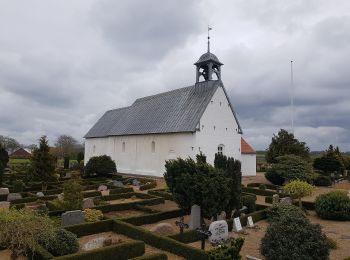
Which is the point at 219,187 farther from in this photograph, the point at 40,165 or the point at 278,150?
the point at 278,150

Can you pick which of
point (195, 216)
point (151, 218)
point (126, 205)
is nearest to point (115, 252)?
point (195, 216)

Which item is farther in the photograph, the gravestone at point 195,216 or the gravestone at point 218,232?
the gravestone at point 195,216

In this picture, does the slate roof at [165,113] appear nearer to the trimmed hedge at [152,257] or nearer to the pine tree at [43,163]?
the pine tree at [43,163]

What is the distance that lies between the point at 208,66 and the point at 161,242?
891 inches

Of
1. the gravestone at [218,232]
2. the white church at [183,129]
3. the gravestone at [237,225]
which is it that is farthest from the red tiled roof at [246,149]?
the gravestone at [218,232]

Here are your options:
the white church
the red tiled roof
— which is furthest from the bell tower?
→ the red tiled roof

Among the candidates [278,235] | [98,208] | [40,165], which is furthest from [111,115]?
[278,235]

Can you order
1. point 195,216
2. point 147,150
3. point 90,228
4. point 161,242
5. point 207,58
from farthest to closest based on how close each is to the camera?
point 147,150, point 207,58, point 195,216, point 90,228, point 161,242

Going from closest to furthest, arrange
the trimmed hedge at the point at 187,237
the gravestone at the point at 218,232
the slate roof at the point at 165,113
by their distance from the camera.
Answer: the trimmed hedge at the point at 187,237, the gravestone at the point at 218,232, the slate roof at the point at 165,113

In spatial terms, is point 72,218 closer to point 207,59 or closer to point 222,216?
point 222,216

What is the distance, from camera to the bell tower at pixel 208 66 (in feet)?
101

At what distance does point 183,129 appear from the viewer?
1152 inches

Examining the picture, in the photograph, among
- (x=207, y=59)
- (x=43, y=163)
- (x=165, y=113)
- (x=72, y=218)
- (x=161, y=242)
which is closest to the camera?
(x=161, y=242)

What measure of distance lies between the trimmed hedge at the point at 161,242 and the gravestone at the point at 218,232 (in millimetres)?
1726
